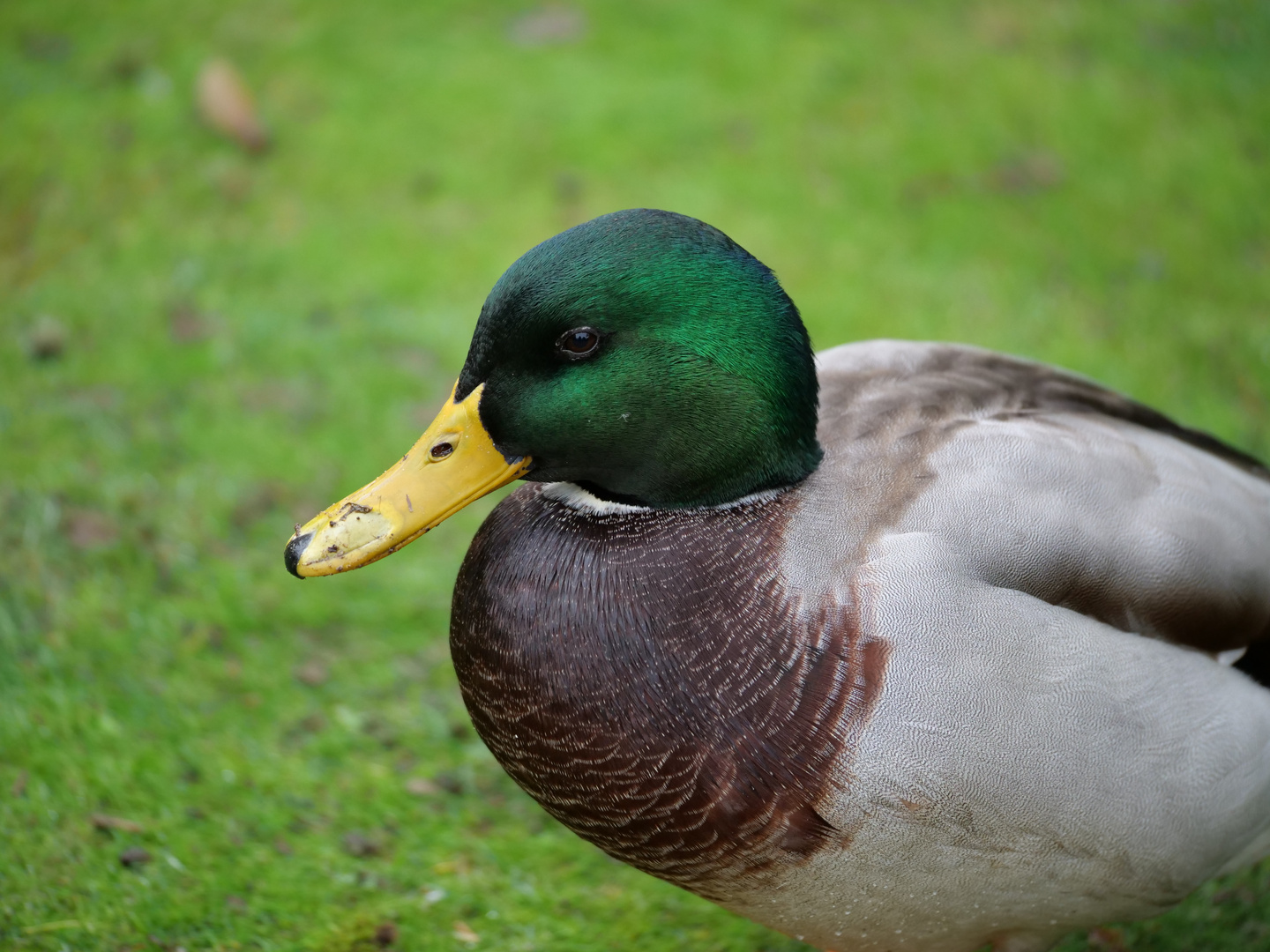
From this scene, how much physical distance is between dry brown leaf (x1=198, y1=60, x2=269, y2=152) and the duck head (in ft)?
11.6

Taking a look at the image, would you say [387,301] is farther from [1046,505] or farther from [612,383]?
[1046,505]

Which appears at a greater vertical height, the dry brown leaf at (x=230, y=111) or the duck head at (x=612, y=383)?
the duck head at (x=612, y=383)

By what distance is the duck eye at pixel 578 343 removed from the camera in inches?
77.8

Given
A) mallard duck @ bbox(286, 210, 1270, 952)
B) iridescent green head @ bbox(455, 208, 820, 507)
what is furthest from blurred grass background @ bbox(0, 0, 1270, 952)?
iridescent green head @ bbox(455, 208, 820, 507)

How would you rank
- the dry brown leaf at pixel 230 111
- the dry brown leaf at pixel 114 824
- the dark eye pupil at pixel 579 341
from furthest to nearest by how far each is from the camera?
the dry brown leaf at pixel 230 111 → the dry brown leaf at pixel 114 824 → the dark eye pupil at pixel 579 341

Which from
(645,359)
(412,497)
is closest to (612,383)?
(645,359)

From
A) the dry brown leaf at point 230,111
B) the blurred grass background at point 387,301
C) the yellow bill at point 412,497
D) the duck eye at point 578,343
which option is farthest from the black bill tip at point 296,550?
the dry brown leaf at point 230,111

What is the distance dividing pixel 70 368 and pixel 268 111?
1706 millimetres

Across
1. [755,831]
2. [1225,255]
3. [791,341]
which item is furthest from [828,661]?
[1225,255]

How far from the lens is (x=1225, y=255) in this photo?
4.79 m

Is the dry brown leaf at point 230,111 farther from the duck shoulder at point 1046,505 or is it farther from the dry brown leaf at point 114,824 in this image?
the duck shoulder at point 1046,505

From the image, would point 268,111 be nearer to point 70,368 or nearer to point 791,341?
point 70,368

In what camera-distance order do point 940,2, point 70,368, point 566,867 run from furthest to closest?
1. point 940,2
2. point 70,368
3. point 566,867

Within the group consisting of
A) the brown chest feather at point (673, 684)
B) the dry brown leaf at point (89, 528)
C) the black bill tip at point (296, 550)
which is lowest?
the dry brown leaf at point (89, 528)
